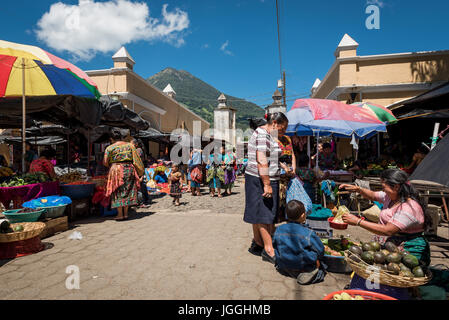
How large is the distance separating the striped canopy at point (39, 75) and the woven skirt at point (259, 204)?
14.0 feet

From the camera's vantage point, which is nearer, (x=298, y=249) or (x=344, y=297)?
(x=344, y=297)

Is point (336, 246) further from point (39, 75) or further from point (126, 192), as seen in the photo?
point (39, 75)

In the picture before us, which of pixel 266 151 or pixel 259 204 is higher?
pixel 266 151

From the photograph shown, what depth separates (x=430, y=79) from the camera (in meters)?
11.3

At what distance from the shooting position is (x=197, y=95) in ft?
363

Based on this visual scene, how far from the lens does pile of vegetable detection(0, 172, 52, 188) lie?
4.37m

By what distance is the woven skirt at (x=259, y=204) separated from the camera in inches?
121

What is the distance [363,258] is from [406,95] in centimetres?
1257

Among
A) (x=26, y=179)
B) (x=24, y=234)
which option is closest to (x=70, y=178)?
(x=26, y=179)

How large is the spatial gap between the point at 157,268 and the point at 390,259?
247 centimetres

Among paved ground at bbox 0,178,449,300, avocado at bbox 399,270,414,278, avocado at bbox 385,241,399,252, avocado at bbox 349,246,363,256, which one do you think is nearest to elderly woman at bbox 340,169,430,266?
avocado at bbox 385,241,399,252

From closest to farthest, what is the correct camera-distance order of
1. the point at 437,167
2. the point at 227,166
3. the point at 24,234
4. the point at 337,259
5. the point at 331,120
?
the point at 437,167 < the point at 337,259 < the point at 24,234 < the point at 331,120 < the point at 227,166

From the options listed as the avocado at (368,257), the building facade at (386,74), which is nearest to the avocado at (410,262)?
the avocado at (368,257)

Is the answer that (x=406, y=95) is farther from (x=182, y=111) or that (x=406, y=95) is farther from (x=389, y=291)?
(x=182, y=111)
